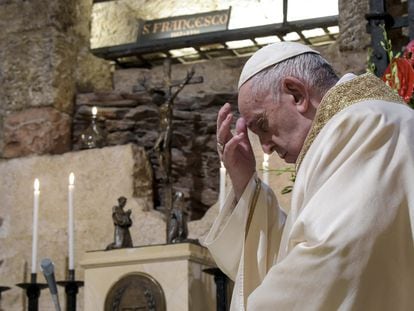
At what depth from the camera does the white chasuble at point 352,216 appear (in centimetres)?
95

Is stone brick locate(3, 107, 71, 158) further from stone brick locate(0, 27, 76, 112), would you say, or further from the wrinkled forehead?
the wrinkled forehead

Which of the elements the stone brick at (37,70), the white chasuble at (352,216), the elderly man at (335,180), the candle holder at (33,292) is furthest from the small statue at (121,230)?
the white chasuble at (352,216)

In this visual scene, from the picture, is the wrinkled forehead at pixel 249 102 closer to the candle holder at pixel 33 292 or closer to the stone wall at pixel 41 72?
the candle holder at pixel 33 292

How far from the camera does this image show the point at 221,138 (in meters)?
1.40

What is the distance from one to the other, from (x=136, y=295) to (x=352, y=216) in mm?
1619

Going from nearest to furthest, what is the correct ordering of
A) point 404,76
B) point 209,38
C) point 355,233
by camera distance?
point 355,233, point 404,76, point 209,38

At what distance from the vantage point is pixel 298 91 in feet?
3.92

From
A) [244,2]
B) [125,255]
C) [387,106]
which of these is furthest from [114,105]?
[387,106]

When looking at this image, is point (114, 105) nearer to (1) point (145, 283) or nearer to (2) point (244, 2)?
(2) point (244, 2)

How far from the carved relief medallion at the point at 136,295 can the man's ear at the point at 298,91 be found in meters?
1.37

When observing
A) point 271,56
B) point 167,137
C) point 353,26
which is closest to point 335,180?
point 271,56

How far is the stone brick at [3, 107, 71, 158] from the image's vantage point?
3.55 meters

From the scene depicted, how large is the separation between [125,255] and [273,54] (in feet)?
4.62

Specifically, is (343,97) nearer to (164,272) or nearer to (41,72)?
(164,272)
